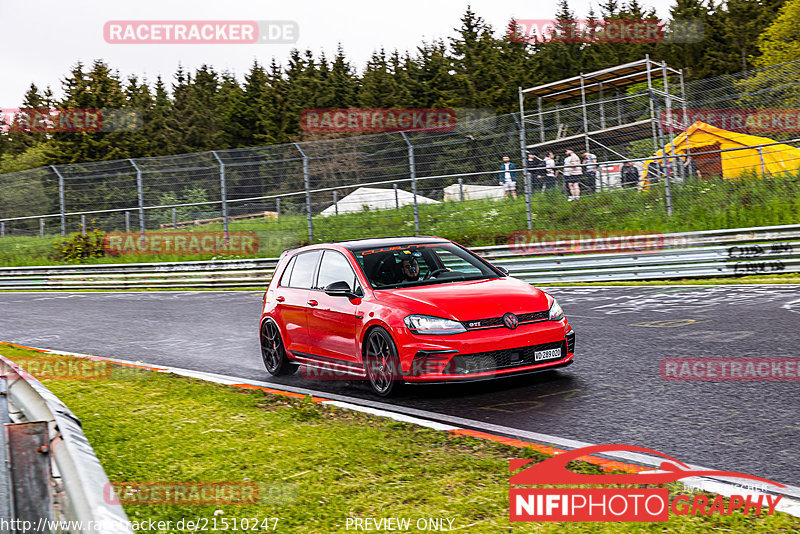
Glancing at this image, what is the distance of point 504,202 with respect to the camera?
18.9 m

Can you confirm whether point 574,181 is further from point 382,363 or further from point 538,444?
point 538,444

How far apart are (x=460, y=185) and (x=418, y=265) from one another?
38.1ft

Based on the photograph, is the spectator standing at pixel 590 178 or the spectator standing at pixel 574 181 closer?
the spectator standing at pixel 590 178

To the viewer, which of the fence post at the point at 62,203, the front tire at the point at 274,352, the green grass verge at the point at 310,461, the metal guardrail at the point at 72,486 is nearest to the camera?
the metal guardrail at the point at 72,486

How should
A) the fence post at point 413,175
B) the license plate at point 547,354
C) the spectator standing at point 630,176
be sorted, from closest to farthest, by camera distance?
the license plate at point 547,354 < the spectator standing at point 630,176 < the fence post at point 413,175

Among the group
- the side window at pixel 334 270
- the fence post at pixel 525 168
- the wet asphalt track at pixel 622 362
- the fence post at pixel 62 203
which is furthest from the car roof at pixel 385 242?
the fence post at pixel 62 203

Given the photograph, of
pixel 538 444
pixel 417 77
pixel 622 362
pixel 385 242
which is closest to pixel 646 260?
pixel 622 362

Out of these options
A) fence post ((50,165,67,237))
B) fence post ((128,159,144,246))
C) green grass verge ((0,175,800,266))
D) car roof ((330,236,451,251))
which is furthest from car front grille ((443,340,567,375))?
fence post ((50,165,67,237))

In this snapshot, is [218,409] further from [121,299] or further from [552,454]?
[121,299]

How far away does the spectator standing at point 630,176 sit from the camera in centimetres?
1761

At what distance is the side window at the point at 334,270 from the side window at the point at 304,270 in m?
0.17

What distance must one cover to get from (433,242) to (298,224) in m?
14.0

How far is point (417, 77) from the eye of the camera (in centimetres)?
7019

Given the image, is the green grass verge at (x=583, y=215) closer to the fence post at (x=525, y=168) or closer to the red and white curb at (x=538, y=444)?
the fence post at (x=525, y=168)
